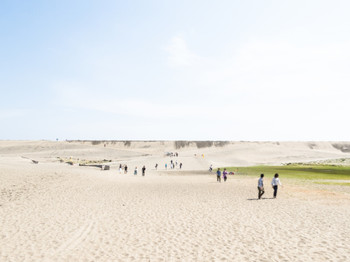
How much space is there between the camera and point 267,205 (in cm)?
1980

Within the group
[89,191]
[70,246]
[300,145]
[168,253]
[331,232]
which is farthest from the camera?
[300,145]

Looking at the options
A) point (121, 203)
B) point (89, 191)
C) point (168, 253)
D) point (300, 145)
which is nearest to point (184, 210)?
point (121, 203)

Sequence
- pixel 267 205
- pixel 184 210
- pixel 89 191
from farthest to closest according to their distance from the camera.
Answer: pixel 89 191 → pixel 267 205 → pixel 184 210

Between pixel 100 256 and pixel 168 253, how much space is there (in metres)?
2.47

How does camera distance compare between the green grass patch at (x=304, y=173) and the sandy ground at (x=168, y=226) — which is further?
the green grass patch at (x=304, y=173)

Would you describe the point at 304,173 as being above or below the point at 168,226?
below

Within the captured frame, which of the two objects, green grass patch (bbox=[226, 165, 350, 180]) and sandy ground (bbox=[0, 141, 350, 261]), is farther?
green grass patch (bbox=[226, 165, 350, 180])

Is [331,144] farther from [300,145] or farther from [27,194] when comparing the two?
[27,194]

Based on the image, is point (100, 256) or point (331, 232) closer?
point (100, 256)

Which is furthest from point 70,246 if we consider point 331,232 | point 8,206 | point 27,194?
point 27,194

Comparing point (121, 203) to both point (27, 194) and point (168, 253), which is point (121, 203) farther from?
point (168, 253)

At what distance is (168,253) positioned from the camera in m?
10.1

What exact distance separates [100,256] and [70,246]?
72.6 inches

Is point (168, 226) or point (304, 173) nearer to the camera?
point (168, 226)
